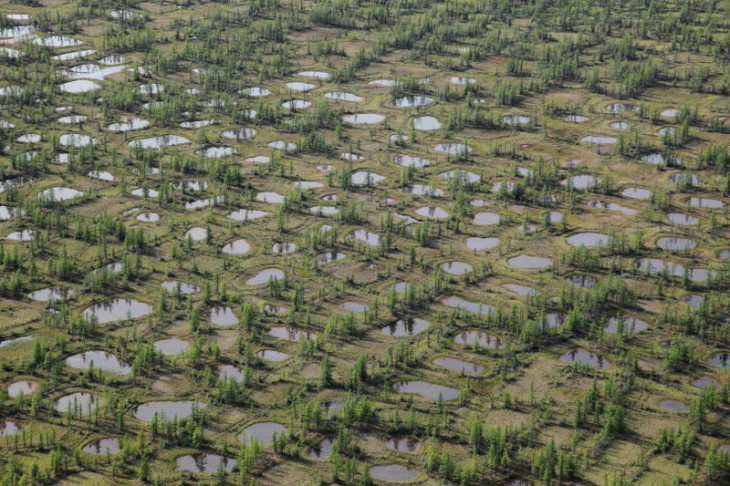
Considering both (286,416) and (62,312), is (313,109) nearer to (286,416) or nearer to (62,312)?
(62,312)

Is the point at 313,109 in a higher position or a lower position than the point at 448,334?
higher

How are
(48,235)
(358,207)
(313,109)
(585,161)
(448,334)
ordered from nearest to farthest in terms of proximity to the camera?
(448,334), (48,235), (358,207), (585,161), (313,109)

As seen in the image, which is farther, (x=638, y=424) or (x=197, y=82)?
(x=197, y=82)

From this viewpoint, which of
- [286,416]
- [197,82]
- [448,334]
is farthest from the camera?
[197,82]

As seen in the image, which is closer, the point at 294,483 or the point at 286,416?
the point at 294,483

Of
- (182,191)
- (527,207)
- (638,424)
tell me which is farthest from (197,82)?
(638,424)

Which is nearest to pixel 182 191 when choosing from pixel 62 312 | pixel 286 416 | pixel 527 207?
pixel 62 312

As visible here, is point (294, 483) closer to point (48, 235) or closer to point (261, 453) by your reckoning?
point (261, 453)

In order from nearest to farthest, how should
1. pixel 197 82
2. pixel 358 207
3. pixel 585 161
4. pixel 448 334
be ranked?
pixel 448 334 < pixel 358 207 < pixel 585 161 < pixel 197 82

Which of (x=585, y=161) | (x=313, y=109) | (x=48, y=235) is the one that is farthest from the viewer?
(x=313, y=109)
